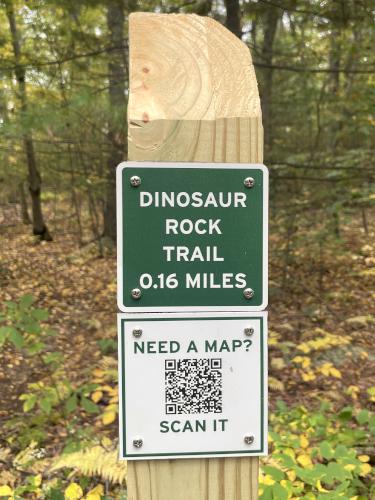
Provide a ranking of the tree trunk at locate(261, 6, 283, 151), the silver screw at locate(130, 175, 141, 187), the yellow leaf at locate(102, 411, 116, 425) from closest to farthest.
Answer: the silver screw at locate(130, 175, 141, 187)
the yellow leaf at locate(102, 411, 116, 425)
the tree trunk at locate(261, 6, 283, 151)

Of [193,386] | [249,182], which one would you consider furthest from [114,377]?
[249,182]

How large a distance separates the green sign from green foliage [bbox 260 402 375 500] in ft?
3.95

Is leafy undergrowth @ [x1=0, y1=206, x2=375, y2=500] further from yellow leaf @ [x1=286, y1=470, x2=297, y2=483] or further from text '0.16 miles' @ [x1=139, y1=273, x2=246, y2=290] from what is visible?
text '0.16 miles' @ [x1=139, y1=273, x2=246, y2=290]

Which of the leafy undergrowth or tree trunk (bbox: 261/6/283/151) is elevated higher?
tree trunk (bbox: 261/6/283/151)

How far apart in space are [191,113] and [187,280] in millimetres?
428

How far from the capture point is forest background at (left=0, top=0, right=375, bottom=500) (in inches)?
118

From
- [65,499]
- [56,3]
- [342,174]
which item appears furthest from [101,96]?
[65,499]

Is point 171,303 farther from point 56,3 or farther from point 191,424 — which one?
point 56,3

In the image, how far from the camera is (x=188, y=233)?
1.13 meters

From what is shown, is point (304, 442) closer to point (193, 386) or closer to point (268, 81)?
point (193, 386)

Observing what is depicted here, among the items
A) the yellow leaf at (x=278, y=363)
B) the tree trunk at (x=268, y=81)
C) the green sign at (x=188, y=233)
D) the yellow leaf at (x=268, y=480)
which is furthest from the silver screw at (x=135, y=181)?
the tree trunk at (x=268, y=81)

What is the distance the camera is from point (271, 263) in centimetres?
758

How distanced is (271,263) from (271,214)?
1.07 meters

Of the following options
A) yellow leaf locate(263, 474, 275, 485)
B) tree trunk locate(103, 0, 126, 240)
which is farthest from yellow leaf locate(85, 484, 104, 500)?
tree trunk locate(103, 0, 126, 240)
